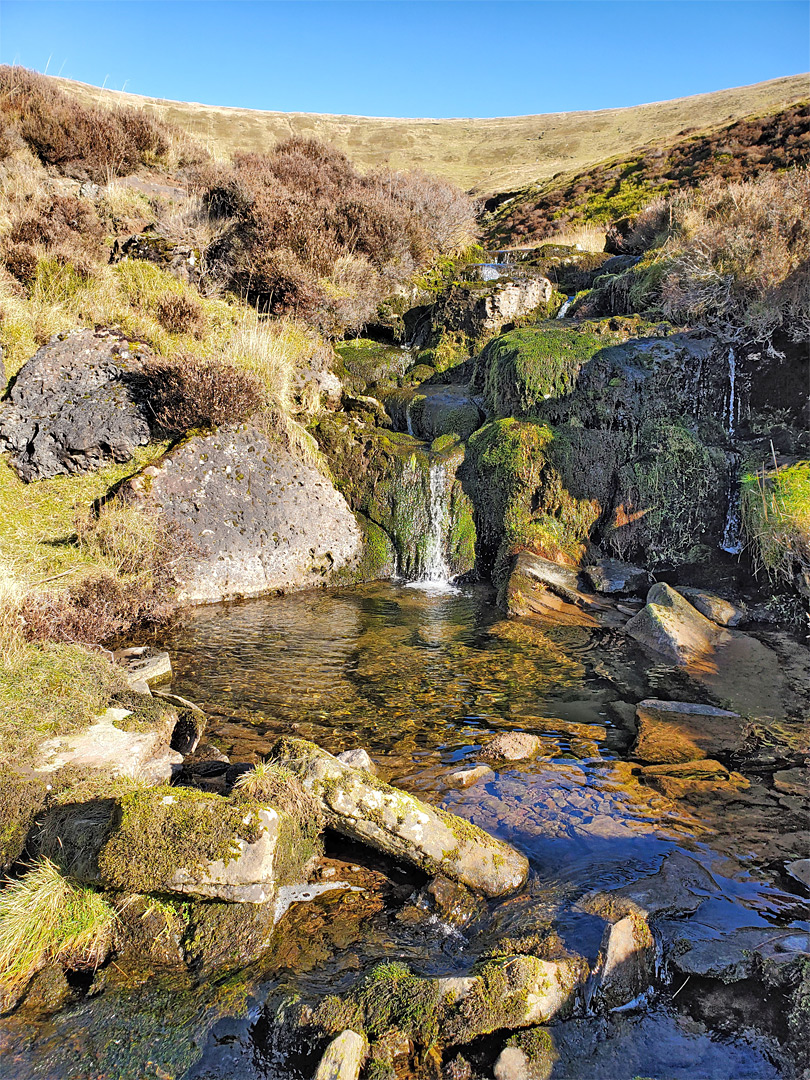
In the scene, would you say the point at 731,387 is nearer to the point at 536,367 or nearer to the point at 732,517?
the point at 732,517

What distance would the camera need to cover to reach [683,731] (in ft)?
19.8

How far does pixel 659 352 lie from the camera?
A: 11570mm

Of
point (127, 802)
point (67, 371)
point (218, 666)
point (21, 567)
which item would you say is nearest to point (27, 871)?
point (127, 802)

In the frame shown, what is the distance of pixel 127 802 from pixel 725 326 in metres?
12.3

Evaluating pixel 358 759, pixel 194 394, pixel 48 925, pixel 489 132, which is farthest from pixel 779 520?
pixel 489 132

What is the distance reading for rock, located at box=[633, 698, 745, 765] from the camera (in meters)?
5.70

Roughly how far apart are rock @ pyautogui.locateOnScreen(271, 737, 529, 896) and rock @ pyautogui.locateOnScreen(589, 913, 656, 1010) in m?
0.83

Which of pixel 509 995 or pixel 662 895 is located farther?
pixel 662 895

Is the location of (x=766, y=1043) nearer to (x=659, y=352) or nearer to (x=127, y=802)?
(x=127, y=802)

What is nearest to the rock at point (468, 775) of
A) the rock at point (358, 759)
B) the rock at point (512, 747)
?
the rock at point (512, 747)

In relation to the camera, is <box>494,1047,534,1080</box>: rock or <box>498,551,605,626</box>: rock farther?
<box>498,551,605,626</box>: rock

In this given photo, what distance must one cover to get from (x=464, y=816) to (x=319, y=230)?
14.0m

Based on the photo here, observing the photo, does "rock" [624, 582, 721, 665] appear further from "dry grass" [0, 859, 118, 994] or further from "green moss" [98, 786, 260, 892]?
"dry grass" [0, 859, 118, 994]

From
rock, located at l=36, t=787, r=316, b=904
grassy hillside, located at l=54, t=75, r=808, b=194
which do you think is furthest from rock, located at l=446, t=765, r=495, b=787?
grassy hillside, located at l=54, t=75, r=808, b=194
